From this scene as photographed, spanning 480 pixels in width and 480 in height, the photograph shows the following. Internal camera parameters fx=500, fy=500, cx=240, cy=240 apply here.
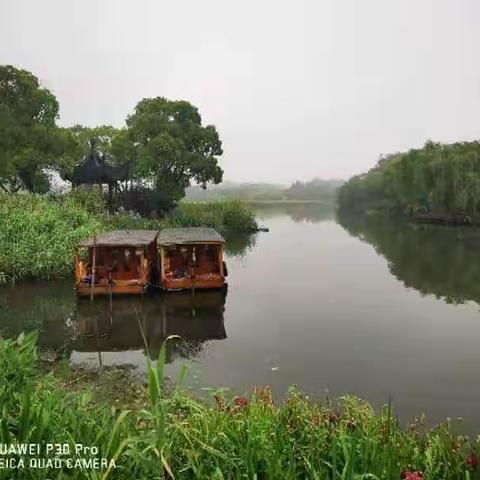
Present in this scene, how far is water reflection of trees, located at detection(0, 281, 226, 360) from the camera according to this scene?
14352 millimetres

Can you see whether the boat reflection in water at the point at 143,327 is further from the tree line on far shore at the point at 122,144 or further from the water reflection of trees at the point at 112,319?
the tree line on far shore at the point at 122,144

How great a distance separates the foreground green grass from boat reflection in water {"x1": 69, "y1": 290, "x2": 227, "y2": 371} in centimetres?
578

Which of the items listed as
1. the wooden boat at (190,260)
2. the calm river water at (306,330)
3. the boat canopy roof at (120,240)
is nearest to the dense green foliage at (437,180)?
the calm river water at (306,330)

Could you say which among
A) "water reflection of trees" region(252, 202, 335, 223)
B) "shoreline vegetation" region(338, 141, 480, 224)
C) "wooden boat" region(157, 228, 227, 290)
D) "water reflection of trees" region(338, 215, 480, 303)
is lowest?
"water reflection of trees" region(338, 215, 480, 303)

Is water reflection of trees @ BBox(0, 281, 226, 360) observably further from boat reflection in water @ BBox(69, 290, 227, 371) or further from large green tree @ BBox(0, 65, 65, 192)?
large green tree @ BBox(0, 65, 65, 192)

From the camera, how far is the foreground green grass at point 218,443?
179 inches

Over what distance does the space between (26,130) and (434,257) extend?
2855cm

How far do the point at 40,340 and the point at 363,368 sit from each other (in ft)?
30.1

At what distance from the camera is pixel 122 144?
4403 cm

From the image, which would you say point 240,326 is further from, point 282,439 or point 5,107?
point 5,107

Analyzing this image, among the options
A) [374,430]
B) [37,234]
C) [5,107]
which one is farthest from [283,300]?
[5,107]

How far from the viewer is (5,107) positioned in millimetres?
33344

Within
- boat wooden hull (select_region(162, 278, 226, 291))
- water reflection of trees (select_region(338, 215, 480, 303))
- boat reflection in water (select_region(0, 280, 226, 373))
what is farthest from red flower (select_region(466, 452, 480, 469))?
water reflection of trees (select_region(338, 215, 480, 303))

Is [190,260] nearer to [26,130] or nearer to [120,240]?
[120,240]
